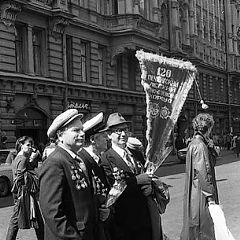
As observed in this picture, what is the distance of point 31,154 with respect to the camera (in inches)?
310

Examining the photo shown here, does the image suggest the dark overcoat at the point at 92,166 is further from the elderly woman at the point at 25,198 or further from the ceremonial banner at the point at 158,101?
the elderly woman at the point at 25,198

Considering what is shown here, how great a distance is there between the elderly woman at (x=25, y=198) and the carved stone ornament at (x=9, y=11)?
14.7m

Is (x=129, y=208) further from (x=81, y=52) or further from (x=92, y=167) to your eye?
(x=81, y=52)

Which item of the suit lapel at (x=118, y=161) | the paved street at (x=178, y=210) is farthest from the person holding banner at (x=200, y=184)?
the paved street at (x=178, y=210)

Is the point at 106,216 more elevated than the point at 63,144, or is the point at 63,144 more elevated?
the point at 63,144

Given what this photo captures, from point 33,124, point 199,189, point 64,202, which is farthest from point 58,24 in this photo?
point 64,202

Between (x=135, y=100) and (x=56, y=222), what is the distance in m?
28.3

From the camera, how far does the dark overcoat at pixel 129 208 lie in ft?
16.6

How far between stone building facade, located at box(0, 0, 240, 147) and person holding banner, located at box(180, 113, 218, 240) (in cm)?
1582

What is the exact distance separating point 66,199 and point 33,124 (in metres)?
19.7

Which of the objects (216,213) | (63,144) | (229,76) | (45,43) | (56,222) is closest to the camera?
(56,222)

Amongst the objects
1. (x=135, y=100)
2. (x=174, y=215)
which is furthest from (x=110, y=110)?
(x=174, y=215)

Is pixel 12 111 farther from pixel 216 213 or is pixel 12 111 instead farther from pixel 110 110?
pixel 216 213

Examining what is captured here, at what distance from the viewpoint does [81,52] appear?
27.5m
